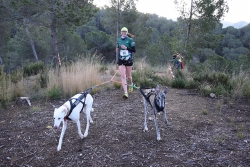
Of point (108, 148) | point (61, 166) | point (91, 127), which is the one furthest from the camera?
point (91, 127)

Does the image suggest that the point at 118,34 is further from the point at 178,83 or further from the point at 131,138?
the point at 131,138

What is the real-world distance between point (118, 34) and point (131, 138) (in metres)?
19.2

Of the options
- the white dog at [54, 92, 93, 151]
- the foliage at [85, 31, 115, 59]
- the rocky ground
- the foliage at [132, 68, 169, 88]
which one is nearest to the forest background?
the foliage at [85, 31, 115, 59]

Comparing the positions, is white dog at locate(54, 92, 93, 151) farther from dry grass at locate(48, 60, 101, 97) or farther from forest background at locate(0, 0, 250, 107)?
forest background at locate(0, 0, 250, 107)

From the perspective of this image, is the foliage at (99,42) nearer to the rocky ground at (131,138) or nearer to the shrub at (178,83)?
the shrub at (178,83)

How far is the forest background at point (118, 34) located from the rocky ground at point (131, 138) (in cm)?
158

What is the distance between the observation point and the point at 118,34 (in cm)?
2186

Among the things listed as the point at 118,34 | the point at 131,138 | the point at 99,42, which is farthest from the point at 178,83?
the point at 99,42

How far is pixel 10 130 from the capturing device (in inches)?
165

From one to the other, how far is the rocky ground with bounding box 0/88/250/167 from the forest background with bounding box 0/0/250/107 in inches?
62.0

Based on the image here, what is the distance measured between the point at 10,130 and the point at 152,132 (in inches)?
115

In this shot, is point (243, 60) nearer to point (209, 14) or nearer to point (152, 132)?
point (209, 14)

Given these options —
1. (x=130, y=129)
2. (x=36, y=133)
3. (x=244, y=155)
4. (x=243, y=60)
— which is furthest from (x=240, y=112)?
(x=243, y=60)

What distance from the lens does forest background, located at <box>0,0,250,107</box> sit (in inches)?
264
